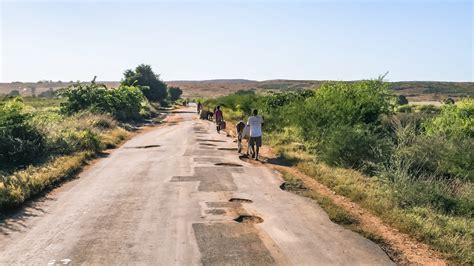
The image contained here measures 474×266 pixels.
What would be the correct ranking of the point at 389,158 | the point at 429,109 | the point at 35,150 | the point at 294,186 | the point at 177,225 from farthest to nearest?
1. the point at 429,109
2. the point at 389,158
3. the point at 35,150
4. the point at 294,186
5. the point at 177,225

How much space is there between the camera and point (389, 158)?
15859 mm

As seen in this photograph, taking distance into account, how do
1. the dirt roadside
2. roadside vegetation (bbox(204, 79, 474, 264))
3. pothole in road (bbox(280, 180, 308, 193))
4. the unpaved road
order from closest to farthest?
1. the unpaved road
2. the dirt roadside
3. roadside vegetation (bbox(204, 79, 474, 264))
4. pothole in road (bbox(280, 180, 308, 193))

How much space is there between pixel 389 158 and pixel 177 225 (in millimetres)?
9215

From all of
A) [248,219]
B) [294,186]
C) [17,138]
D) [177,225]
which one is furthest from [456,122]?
[17,138]

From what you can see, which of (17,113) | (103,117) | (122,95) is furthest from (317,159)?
(122,95)

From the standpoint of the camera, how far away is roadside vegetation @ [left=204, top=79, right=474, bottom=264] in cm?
992

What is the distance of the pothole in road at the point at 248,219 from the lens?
9414 millimetres

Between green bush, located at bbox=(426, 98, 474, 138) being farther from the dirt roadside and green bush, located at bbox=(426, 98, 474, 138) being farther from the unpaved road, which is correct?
the unpaved road

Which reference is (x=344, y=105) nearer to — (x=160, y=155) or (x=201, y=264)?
(x=160, y=155)

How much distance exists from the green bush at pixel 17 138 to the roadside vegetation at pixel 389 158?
8.50 m

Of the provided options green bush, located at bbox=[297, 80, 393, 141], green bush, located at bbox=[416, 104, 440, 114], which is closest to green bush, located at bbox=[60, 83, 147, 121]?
green bush, located at bbox=[297, 80, 393, 141]

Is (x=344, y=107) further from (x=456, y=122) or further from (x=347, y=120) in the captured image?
(x=456, y=122)

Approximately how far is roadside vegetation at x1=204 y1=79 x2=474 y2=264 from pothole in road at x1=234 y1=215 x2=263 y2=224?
2691 mm

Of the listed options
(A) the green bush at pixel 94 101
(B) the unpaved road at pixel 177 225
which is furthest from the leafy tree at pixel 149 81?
(B) the unpaved road at pixel 177 225
